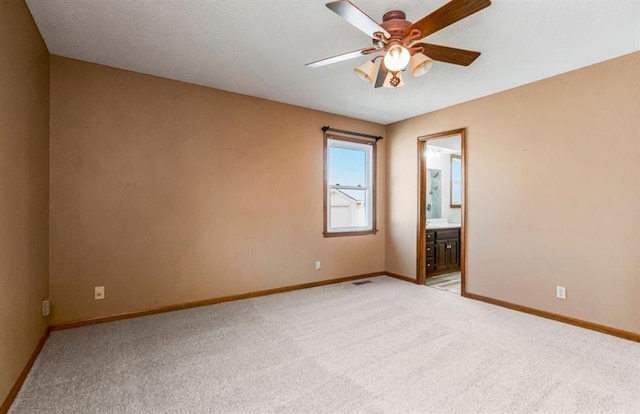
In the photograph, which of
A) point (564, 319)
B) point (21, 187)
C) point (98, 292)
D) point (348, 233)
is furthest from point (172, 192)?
point (564, 319)

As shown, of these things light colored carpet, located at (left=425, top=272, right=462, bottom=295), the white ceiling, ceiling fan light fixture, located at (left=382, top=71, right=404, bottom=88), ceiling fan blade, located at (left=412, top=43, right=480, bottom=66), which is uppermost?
the white ceiling

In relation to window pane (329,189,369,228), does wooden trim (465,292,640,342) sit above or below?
below

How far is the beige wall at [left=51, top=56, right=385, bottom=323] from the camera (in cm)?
→ 293

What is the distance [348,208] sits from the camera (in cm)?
509

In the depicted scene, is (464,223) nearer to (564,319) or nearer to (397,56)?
(564,319)

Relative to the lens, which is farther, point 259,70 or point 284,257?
point 284,257

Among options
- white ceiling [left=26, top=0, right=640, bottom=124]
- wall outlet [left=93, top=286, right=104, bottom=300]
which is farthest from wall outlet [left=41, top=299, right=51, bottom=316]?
white ceiling [left=26, top=0, right=640, bottom=124]

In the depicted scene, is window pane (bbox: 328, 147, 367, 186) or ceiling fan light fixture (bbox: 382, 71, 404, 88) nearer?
ceiling fan light fixture (bbox: 382, 71, 404, 88)

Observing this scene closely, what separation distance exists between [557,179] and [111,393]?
422 centimetres

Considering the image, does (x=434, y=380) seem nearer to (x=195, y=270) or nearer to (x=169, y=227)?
(x=195, y=270)

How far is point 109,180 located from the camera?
3086 mm

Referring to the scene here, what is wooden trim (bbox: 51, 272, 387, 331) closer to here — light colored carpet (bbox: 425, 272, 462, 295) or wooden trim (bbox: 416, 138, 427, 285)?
wooden trim (bbox: 416, 138, 427, 285)

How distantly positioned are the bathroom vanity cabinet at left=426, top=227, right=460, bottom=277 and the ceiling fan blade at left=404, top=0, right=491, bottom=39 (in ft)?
11.7

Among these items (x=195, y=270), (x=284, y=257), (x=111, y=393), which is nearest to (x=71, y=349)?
(x=111, y=393)
